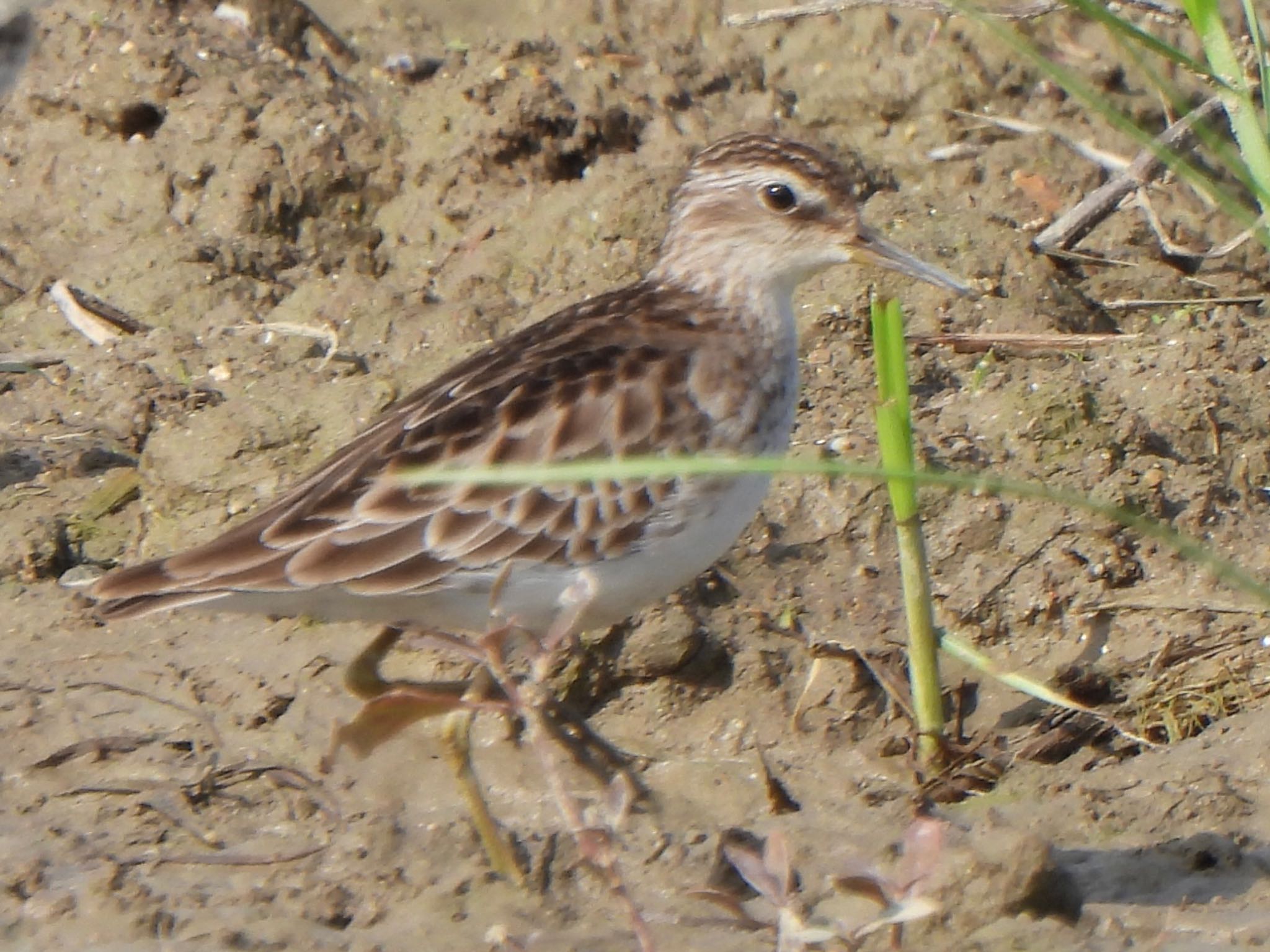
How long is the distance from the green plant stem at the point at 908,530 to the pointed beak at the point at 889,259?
2.49ft

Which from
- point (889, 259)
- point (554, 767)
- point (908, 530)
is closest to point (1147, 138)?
point (908, 530)

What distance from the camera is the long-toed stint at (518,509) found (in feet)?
15.7

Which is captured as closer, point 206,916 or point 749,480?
point 206,916

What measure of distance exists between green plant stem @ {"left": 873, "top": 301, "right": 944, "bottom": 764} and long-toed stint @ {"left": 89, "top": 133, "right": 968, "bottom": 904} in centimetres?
41

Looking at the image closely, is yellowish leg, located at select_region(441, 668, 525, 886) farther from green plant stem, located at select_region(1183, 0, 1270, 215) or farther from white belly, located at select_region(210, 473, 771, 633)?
green plant stem, located at select_region(1183, 0, 1270, 215)

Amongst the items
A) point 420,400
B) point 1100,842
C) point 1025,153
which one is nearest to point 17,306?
point 420,400

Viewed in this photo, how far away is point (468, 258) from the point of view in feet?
23.1

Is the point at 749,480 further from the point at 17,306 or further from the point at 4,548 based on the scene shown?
the point at 17,306

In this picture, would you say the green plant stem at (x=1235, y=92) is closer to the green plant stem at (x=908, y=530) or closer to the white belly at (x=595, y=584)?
the green plant stem at (x=908, y=530)

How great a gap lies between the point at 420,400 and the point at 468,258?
6.40ft

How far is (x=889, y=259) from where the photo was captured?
5.66 m

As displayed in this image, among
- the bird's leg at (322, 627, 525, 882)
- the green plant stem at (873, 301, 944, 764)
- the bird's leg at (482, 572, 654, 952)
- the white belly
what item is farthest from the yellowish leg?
the green plant stem at (873, 301, 944, 764)

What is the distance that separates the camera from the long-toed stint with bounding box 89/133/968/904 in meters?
4.79

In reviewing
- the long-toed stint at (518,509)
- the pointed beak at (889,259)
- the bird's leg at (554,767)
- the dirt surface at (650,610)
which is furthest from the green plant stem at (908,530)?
the bird's leg at (554,767)
